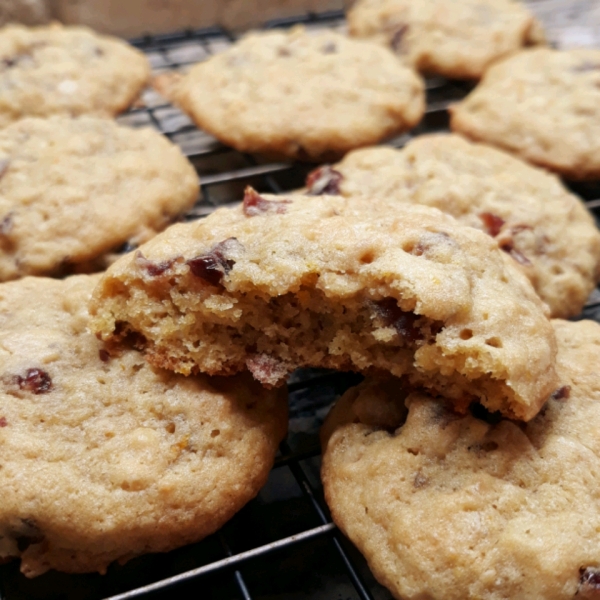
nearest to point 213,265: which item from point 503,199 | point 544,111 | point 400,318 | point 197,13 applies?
point 400,318

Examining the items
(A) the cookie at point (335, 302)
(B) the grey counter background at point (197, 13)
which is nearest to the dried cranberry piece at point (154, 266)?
(A) the cookie at point (335, 302)

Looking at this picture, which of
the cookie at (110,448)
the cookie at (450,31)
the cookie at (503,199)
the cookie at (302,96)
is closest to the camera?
the cookie at (110,448)

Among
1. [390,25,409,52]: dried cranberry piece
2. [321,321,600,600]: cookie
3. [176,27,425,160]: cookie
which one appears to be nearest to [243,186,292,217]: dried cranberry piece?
[321,321,600,600]: cookie

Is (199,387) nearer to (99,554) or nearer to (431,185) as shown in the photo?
(99,554)

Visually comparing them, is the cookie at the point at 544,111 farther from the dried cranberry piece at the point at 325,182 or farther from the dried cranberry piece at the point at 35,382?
the dried cranberry piece at the point at 35,382

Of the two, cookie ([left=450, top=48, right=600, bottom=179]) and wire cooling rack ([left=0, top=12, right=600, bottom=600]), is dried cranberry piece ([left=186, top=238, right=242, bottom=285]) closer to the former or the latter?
wire cooling rack ([left=0, top=12, right=600, bottom=600])

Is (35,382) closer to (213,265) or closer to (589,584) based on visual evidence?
(213,265)
